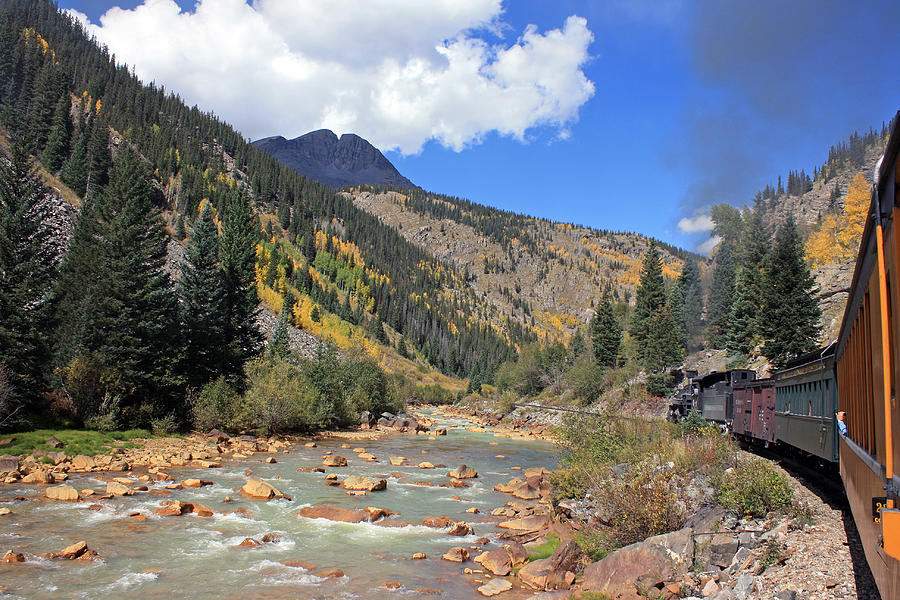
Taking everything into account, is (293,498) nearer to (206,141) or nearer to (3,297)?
(3,297)

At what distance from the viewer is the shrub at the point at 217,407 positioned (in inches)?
1471

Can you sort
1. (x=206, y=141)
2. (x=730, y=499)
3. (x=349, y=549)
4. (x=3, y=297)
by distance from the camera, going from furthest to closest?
(x=206, y=141) < (x=3, y=297) < (x=349, y=549) < (x=730, y=499)

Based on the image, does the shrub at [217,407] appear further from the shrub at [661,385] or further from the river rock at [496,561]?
the shrub at [661,385]

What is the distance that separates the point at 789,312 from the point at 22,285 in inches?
2028

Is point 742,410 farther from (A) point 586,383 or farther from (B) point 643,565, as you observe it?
(A) point 586,383

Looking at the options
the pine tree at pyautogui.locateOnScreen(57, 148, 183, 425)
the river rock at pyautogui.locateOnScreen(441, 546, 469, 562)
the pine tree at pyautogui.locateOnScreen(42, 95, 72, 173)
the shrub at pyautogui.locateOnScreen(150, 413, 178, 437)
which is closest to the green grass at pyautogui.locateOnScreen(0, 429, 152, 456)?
the shrub at pyautogui.locateOnScreen(150, 413, 178, 437)

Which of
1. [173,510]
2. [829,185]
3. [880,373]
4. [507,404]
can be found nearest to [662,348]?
[507,404]

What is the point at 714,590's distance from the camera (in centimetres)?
1023

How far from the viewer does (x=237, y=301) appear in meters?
48.8

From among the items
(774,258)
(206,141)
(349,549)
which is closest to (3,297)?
(349,549)

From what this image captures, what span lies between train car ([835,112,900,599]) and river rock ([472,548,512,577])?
8906 millimetres

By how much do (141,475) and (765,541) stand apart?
24079 mm

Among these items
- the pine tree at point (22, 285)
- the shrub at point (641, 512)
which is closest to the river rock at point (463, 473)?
the shrub at point (641, 512)

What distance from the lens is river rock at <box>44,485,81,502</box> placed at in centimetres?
1862
